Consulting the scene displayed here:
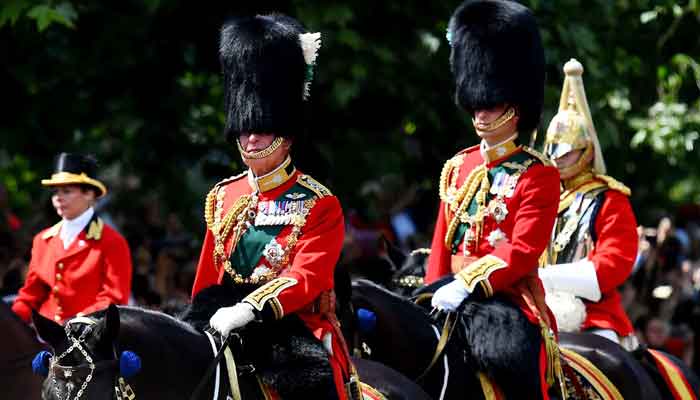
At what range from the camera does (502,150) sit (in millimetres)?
7258

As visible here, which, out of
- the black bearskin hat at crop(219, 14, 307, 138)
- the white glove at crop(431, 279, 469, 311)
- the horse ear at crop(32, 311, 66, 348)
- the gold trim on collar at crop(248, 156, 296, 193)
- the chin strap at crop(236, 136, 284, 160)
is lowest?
the white glove at crop(431, 279, 469, 311)

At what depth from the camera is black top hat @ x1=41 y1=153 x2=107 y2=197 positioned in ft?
29.1

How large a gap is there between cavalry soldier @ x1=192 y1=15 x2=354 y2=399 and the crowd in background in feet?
13.8

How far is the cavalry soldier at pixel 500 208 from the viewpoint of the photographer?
6895 millimetres

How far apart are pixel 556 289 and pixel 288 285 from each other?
2.66 metres

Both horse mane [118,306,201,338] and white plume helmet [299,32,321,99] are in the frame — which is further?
white plume helmet [299,32,321,99]

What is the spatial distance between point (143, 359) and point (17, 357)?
271 centimetres

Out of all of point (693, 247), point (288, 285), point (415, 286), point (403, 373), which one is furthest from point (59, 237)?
point (693, 247)

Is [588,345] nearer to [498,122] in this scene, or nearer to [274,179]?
[498,122]

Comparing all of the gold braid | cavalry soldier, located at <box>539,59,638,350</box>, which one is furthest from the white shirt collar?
cavalry soldier, located at <box>539,59,638,350</box>

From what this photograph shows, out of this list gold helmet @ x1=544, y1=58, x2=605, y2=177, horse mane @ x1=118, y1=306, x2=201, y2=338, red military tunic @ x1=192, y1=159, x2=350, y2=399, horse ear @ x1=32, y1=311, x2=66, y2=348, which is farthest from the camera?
gold helmet @ x1=544, y1=58, x2=605, y2=177

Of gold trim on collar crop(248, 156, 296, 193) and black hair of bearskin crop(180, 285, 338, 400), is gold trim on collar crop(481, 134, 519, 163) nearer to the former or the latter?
gold trim on collar crop(248, 156, 296, 193)

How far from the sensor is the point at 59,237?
8.88 m

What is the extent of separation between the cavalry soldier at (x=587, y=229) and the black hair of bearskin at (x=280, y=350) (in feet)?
8.05
